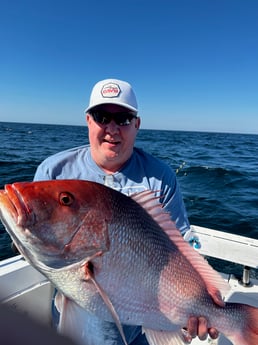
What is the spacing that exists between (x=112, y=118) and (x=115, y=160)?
0.32m

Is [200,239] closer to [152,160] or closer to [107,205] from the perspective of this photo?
[152,160]

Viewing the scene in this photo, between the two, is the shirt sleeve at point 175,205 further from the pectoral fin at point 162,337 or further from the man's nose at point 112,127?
the pectoral fin at point 162,337

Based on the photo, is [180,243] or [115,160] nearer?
[180,243]

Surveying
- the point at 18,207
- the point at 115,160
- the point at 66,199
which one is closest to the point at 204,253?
the point at 115,160

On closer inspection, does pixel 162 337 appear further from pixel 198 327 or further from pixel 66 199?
pixel 66 199

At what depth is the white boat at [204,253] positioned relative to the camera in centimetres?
307

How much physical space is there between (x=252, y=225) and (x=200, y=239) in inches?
202

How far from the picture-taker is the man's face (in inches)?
92.8

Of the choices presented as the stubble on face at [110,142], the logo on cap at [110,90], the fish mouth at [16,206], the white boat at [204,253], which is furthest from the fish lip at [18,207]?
the white boat at [204,253]

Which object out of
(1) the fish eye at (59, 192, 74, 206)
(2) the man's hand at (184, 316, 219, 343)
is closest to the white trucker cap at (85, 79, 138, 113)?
(1) the fish eye at (59, 192, 74, 206)

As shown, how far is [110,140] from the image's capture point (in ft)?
7.77

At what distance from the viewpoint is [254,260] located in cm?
385

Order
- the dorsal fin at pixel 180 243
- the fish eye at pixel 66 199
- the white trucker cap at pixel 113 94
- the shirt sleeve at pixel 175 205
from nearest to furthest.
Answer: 1. the fish eye at pixel 66 199
2. the dorsal fin at pixel 180 243
3. the white trucker cap at pixel 113 94
4. the shirt sleeve at pixel 175 205

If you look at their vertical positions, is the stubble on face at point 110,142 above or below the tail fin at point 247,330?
above
